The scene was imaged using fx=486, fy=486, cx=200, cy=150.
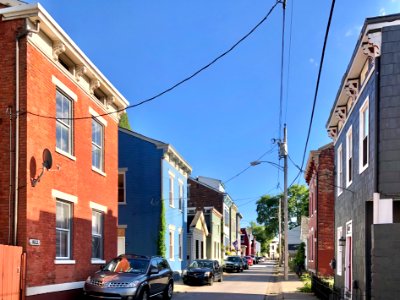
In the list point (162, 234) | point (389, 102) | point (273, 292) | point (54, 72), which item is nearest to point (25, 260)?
point (54, 72)

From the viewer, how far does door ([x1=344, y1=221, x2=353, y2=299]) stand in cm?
1330

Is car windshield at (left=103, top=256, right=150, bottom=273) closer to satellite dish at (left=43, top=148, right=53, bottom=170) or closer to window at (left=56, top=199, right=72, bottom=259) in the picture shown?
window at (left=56, top=199, right=72, bottom=259)

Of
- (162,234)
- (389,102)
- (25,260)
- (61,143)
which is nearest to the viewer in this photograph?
(389,102)

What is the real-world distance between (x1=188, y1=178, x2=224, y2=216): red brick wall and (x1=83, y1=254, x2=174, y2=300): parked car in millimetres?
31869

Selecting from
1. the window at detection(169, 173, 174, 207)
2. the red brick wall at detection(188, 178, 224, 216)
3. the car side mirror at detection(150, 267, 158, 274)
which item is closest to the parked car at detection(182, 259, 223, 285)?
the window at detection(169, 173, 174, 207)

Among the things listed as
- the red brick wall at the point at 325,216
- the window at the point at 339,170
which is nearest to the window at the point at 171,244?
the red brick wall at the point at 325,216

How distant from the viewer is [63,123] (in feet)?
45.9

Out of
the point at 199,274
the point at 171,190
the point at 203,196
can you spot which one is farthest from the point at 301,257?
the point at 199,274

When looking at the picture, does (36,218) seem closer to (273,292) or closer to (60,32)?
(60,32)

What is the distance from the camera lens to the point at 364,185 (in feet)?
37.0

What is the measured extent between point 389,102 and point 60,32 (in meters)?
8.50

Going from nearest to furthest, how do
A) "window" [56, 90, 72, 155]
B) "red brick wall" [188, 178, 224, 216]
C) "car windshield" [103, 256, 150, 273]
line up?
"window" [56, 90, 72, 155] < "car windshield" [103, 256, 150, 273] < "red brick wall" [188, 178, 224, 216]

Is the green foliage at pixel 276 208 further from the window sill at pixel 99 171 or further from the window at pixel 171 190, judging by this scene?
the window sill at pixel 99 171

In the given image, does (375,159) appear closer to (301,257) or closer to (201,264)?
(201,264)
